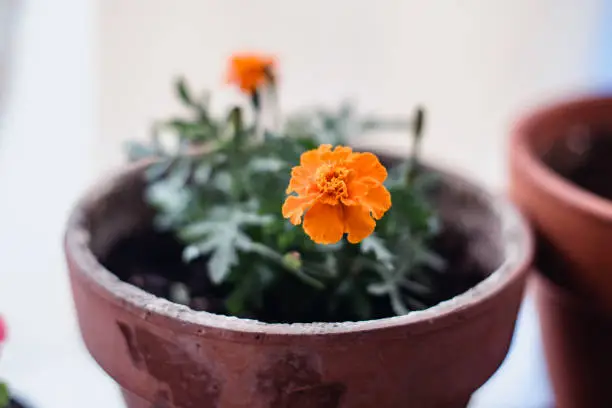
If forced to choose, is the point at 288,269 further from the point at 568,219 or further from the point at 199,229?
the point at 568,219

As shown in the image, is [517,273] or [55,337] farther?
[55,337]

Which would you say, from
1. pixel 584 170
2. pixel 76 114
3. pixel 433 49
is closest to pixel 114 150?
pixel 76 114

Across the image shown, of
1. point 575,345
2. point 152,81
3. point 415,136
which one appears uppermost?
point 415,136

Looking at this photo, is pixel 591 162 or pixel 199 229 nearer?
pixel 199 229

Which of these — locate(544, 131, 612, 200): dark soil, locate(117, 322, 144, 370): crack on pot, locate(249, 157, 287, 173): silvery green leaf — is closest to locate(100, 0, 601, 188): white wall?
locate(544, 131, 612, 200): dark soil

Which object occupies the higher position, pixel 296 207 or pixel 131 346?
pixel 296 207

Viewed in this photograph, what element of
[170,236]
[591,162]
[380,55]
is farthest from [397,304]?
[380,55]

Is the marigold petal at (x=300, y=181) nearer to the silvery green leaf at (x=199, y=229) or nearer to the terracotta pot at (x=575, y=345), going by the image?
the silvery green leaf at (x=199, y=229)

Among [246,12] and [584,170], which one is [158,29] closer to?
[246,12]
